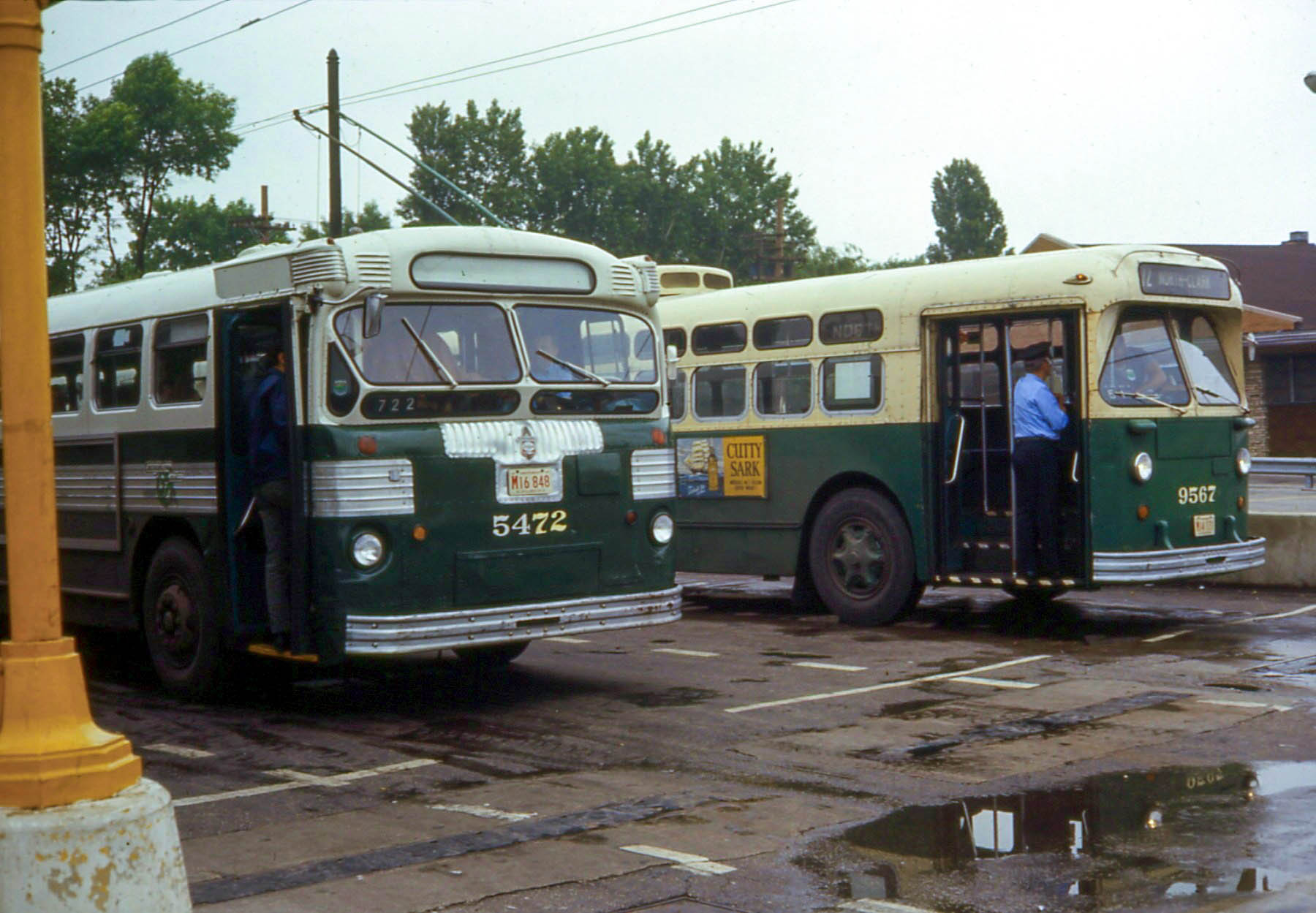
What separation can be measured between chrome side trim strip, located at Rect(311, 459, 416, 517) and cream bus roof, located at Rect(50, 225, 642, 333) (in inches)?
38.4

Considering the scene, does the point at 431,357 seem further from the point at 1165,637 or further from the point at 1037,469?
the point at 1165,637

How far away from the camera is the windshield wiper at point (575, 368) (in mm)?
10094

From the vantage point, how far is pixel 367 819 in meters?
6.96

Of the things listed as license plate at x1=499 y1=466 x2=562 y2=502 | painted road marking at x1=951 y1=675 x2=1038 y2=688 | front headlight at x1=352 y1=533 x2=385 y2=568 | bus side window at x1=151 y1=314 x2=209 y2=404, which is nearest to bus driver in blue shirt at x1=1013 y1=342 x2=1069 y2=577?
painted road marking at x1=951 y1=675 x2=1038 y2=688

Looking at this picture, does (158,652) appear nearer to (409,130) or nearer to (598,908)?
(598,908)

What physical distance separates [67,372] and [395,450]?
3.85 metres

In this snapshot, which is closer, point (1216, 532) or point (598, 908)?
point (598, 908)

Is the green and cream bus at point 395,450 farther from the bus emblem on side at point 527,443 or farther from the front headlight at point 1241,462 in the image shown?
the front headlight at point 1241,462

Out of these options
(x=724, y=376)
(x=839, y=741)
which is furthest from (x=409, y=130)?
(x=839, y=741)

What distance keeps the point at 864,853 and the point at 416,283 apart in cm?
473

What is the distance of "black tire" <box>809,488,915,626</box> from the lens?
43.5 feet

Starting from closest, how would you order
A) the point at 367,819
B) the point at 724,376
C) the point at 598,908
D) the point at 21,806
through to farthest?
the point at 21,806, the point at 598,908, the point at 367,819, the point at 724,376

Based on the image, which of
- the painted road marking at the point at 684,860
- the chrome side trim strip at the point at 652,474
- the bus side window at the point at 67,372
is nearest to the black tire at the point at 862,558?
the chrome side trim strip at the point at 652,474

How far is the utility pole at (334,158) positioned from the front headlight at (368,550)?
17.4 meters
